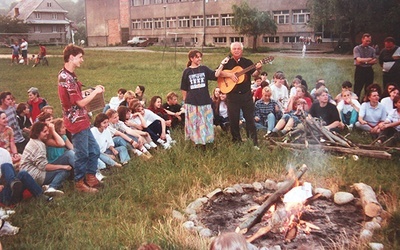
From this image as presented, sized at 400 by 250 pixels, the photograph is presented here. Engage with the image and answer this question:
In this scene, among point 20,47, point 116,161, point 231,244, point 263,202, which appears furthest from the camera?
point 20,47

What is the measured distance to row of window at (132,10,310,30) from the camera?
6.65m

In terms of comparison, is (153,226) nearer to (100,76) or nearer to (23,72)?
(23,72)

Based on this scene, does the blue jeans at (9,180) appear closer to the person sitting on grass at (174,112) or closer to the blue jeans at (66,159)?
the blue jeans at (66,159)

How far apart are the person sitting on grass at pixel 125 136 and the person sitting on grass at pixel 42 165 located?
44.1 inches

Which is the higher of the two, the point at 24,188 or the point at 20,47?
the point at 20,47

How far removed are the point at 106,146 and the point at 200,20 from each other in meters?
2.81

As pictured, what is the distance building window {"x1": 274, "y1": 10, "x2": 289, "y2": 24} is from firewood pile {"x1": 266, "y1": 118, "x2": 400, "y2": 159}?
1.57 metres

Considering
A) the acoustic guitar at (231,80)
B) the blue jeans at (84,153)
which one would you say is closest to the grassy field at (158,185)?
the blue jeans at (84,153)

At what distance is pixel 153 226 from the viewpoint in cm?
377

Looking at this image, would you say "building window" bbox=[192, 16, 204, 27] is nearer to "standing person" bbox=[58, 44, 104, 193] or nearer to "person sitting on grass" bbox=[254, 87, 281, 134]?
"person sitting on grass" bbox=[254, 87, 281, 134]

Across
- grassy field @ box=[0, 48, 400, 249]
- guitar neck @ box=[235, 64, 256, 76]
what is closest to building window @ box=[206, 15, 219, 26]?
grassy field @ box=[0, 48, 400, 249]

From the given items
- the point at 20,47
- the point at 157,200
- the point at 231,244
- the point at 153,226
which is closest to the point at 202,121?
the point at 157,200

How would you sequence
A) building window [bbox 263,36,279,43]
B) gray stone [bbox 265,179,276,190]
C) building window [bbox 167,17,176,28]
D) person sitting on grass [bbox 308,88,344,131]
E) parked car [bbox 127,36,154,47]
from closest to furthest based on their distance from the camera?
1. gray stone [bbox 265,179,276,190]
2. person sitting on grass [bbox 308,88,344,131]
3. building window [bbox 263,36,279,43]
4. parked car [bbox 127,36,154,47]
5. building window [bbox 167,17,176,28]

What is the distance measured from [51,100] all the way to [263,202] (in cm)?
511
